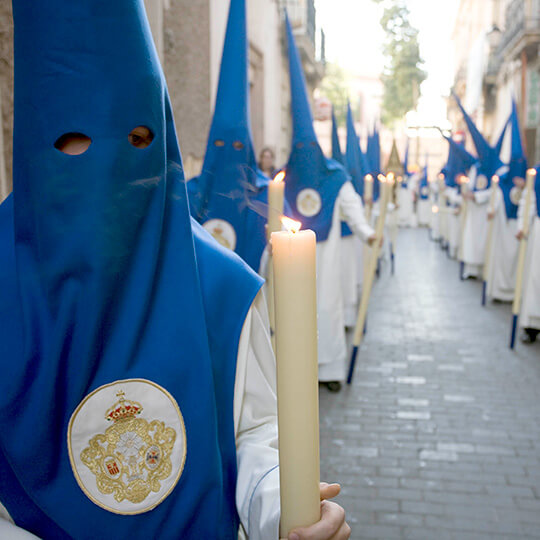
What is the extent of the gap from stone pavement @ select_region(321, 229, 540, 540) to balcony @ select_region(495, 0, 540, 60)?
500 inches

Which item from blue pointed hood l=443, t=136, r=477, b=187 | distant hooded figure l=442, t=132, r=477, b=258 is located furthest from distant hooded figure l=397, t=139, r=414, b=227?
distant hooded figure l=442, t=132, r=477, b=258

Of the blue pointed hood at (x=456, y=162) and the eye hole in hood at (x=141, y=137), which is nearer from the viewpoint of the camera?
the eye hole in hood at (x=141, y=137)

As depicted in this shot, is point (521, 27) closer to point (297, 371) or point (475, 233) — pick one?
point (475, 233)

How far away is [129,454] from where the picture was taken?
137 centimetres

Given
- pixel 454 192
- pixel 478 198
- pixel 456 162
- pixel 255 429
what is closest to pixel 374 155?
pixel 478 198

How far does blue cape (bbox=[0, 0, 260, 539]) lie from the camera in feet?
4.25

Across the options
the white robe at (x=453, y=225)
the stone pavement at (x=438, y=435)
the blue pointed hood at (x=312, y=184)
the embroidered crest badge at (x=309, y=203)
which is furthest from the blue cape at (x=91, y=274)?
the white robe at (x=453, y=225)

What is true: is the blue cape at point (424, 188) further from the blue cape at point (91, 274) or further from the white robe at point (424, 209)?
the blue cape at point (91, 274)

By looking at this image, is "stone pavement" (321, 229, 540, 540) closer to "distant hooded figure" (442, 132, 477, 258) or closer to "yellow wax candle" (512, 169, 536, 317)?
"yellow wax candle" (512, 169, 536, 317)

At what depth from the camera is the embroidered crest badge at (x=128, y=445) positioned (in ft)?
4.41

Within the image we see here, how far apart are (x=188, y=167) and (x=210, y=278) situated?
16.7ft

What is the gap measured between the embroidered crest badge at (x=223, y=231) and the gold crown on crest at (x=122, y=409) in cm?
237

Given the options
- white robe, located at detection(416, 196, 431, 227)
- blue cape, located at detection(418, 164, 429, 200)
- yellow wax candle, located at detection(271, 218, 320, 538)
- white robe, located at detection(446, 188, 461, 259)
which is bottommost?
white robe, located at detection(416, 196, 431, 227)

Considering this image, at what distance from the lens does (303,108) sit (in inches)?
Result: 188
